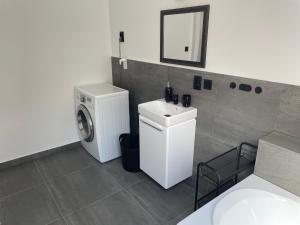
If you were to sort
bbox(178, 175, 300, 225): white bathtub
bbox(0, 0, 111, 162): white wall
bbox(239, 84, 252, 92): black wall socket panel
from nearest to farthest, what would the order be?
bbox(178, 175, 300, 225): white bathtub → bbox(239, 84, 252, 92): black wall socket panel → bbox(0, 0, 111, 162): white wall

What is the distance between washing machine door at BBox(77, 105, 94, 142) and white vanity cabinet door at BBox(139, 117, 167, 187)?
0.72m

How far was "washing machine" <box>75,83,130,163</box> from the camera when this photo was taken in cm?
257

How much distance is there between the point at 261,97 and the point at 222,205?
→ 812 millimetres

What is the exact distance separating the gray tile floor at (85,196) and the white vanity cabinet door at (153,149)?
0.23 meters

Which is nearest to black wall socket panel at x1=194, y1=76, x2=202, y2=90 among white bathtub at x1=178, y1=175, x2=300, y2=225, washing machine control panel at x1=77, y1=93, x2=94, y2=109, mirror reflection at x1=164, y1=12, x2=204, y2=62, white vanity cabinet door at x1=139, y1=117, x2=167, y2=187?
mirror reflection at x1=164, y1=12, x2=204, y2=62

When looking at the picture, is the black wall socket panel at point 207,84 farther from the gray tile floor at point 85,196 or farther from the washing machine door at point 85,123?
the washing machine door at point 85,123

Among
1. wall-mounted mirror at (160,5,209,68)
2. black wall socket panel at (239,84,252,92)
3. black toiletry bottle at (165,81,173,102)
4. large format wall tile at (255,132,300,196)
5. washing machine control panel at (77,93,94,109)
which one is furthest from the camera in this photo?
washing machine control panel at (77,93,94,109)

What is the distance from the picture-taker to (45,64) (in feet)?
8.72

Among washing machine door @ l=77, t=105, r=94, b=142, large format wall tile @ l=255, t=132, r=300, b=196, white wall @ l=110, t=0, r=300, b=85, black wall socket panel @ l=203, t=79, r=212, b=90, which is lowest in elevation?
washing machine door @ l=77, t=105, r=94, b=142

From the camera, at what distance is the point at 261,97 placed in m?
1.62

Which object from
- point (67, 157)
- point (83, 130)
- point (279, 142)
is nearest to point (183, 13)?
point (279, 142)

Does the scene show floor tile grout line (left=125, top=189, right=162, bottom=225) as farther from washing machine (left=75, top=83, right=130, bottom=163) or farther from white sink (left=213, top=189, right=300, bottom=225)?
white sink (left=213, top=189, right=300, bottom=225)

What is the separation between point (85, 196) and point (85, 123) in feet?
3.24

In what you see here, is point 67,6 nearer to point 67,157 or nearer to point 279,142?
point 67,157
